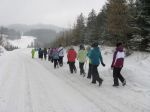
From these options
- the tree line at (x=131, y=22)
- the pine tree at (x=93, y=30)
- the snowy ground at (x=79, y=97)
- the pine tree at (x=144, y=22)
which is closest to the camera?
the snowy ground at (x=79, y=97)

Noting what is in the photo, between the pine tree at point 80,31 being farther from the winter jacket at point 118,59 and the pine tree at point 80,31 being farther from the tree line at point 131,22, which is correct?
the winter jacket at point 118,59

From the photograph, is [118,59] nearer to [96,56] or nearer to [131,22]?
[96,56]

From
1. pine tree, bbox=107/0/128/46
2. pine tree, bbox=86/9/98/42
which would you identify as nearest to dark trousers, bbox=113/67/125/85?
pine tree, bbox=107/0/128/46

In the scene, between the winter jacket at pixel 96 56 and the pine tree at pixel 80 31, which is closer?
the winter jacket at pixel 96 56

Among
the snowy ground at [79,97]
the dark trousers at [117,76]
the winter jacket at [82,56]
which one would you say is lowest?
the snowy ground at [79,97]

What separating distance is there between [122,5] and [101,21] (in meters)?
25.7

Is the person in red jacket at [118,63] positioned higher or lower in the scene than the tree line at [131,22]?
lower

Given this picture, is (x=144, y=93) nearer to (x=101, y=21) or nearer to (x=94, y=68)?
(x=94, y=68)

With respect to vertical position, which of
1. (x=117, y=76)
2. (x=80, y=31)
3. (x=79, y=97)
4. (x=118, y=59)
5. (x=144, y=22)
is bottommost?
(x=79, y=97)

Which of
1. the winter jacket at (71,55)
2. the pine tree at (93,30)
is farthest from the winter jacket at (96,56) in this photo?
the pine tree at (93,30)

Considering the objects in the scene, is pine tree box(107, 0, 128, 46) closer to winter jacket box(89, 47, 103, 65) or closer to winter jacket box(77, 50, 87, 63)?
winter jacket box(77, 50, 87, 63)

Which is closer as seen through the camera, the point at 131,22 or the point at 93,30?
the point at 131,22

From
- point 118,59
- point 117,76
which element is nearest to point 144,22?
point 118,59

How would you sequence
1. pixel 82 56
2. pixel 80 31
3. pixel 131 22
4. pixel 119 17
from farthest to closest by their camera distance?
pixel 80 31, pixel 119 17, pixel 131 22, pixel 82 56
